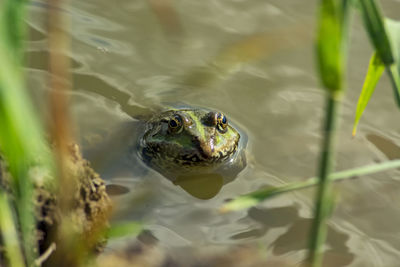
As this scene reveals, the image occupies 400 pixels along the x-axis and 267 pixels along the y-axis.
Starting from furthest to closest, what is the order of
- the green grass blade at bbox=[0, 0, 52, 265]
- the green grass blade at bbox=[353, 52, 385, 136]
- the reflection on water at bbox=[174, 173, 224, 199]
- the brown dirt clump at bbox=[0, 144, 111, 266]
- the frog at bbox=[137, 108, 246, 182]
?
1. the frog at bbox=[137, 108, 246, 182]
2. the reflection on water at bbox=[174, 173, 224, 199]
3. the green grass blade at bbox=[353, 52, 385, 136]
4. the brown dirt clump at bbox=[0, 144, 111, 266]
5. the green grass blade at bbox=[0, 0, 52, 265]

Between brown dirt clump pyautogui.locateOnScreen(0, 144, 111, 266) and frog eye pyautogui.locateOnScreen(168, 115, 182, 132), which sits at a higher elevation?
brown dirt clump pyautogui.locateOnScreen(0, 144, 111, 266)

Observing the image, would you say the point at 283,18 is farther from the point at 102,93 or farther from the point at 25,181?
the point at 25,181

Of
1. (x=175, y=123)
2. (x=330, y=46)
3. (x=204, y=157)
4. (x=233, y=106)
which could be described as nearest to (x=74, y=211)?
(x=330, y=46)

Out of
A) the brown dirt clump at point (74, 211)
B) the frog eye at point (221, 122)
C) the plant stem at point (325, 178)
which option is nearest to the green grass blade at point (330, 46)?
the plant stem at point (325, 178)

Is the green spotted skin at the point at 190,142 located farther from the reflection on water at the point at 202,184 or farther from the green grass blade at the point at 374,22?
the green grass blade at the point at 374,22

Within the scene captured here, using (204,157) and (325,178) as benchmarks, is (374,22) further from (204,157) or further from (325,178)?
(204,157)

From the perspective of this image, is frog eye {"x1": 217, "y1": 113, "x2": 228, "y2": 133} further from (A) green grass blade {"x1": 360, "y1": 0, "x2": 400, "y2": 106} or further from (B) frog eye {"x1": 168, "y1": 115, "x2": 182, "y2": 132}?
(A) green grass blade {"x1": 360, "y1": 0, "x2": 400, "y2": 106}

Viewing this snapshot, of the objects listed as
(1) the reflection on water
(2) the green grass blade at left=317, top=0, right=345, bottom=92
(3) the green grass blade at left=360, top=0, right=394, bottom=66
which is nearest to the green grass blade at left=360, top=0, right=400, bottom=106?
(3) the green grass blade at left=360, top=0, right=394, bottom=66

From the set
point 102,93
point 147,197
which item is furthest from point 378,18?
point 102,93
